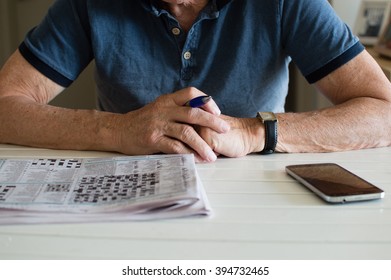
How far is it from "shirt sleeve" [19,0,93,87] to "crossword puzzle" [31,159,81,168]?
1.51 ft

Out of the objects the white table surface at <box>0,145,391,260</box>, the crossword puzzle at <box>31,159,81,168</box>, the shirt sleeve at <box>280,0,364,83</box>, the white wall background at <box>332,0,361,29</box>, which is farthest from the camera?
the white wall background at <box>332,0,361,29</box>

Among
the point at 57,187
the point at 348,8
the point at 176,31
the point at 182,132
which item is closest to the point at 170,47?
the point at 176,31

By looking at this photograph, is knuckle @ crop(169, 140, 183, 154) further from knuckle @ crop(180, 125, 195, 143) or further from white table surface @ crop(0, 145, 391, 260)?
white table surface @ crop(0, 145, 391, 260)

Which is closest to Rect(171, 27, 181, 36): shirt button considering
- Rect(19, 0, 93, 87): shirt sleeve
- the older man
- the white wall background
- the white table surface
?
the older man

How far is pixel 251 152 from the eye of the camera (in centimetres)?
103

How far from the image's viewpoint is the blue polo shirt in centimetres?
125

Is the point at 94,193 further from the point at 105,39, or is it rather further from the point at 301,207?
the point at 105,39

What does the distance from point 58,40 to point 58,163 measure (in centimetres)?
53

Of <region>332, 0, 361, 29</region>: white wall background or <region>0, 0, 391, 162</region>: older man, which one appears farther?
<region>332, 0, 361, 29</region>: white wall background

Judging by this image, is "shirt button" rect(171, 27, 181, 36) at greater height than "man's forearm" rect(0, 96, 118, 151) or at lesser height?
greater

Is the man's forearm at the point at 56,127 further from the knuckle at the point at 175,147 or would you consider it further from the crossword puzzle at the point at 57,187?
the crossword puzzle at the point at 57,187

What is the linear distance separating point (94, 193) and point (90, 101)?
2214mm

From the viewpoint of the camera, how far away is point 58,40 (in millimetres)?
1289
